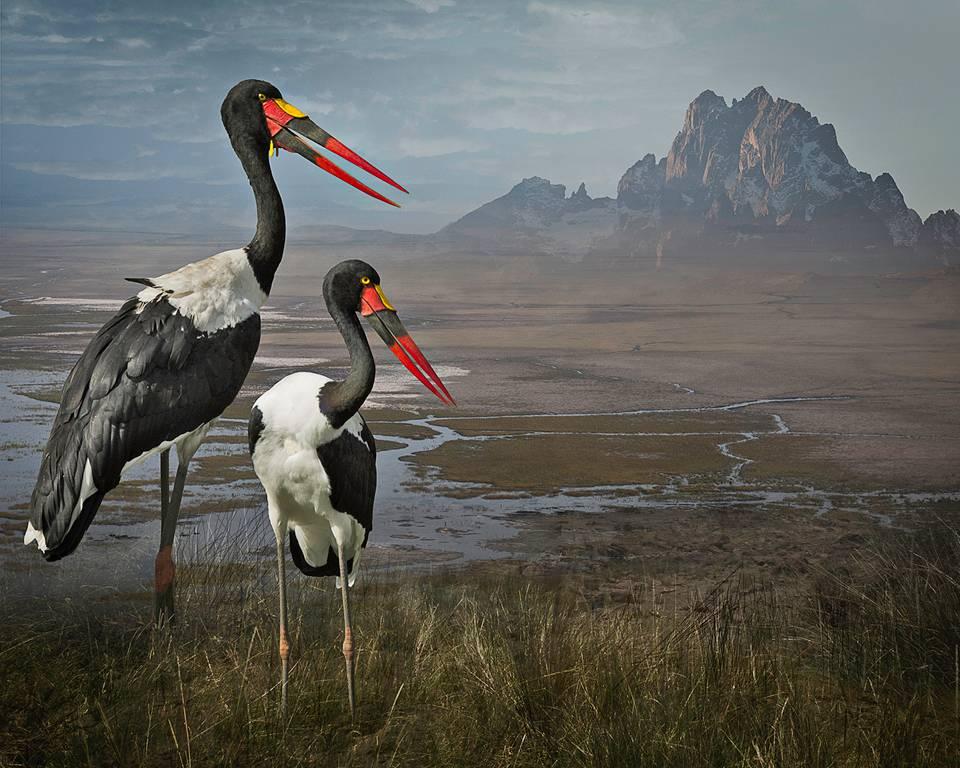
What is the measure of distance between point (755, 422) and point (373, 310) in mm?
15250

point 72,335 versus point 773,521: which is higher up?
point 72,335

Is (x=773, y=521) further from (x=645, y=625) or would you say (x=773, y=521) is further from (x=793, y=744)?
(x=793, y=744)

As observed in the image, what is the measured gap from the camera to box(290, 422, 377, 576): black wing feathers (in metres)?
4.57

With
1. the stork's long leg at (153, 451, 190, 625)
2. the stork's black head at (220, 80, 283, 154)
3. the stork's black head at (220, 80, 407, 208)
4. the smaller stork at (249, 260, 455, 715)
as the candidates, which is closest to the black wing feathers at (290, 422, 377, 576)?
the smaller stork at (249, 260, 455, 715)

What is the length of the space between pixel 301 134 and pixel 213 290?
833 millimetres

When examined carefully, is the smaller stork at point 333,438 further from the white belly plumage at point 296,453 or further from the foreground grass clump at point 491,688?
the foreground grass clump at point 491,688

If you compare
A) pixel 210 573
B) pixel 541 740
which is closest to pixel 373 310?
pixel 541 740

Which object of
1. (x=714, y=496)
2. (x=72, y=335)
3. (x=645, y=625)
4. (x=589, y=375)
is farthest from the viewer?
(x=72, y=335)

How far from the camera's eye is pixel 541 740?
446cm

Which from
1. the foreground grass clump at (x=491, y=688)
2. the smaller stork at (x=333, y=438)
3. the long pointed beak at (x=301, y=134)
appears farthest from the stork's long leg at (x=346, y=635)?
the long pointed beak at (x=301, y=134)

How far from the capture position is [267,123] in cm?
532

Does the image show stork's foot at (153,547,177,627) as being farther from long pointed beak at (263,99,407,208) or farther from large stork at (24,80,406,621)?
long pointed beak at (263,99,407,208)

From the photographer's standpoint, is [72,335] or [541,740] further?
[72,335]

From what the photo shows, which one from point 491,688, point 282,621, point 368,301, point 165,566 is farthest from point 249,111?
point 491,688
